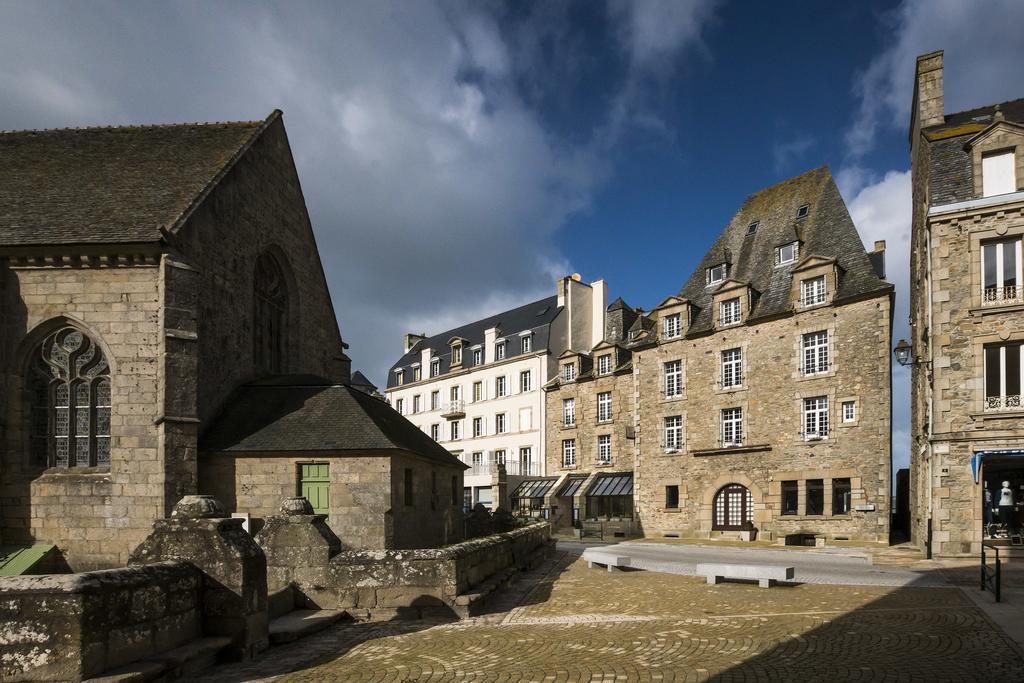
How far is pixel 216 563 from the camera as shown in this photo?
6883mm

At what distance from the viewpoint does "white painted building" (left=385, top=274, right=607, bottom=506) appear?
39281mm

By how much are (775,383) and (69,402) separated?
21.9 metres

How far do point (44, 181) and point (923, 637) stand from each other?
20.4m

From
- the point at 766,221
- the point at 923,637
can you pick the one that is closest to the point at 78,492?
the point at 923,637

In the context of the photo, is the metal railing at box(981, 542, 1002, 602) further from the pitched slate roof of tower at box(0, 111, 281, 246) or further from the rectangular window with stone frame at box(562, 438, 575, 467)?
the rectangular window with stone frame at box(562, 438, 575, 467)

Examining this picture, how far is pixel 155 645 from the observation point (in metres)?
5.99

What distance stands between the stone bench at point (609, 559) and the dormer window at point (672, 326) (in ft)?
49.4

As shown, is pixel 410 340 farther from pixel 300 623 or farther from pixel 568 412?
pixel 300 623

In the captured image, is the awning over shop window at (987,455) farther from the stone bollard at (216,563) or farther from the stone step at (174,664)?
the stone step at (174,664)

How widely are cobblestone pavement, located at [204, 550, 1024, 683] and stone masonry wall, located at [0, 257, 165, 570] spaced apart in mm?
8134

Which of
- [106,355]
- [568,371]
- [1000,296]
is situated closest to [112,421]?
[106,355]

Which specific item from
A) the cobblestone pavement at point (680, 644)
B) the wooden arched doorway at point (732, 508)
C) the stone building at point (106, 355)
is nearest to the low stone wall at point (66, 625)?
the cobblestone pavement at point (680, 644)

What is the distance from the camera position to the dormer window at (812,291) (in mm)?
24906

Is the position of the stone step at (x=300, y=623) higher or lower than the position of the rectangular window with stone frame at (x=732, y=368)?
lower
